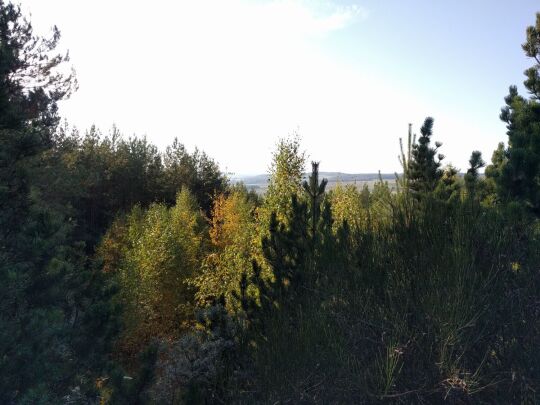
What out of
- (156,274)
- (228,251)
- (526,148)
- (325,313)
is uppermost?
(526,148)

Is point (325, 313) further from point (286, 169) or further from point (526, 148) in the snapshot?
point (286, 169)

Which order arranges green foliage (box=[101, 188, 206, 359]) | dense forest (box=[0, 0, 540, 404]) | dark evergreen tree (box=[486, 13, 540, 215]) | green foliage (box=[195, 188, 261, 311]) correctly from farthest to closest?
green foliage (box=[101, 188, 206, 359])
green foliage (box=[195, 188, 261, 311])
dark evergreen tree (box=[486, 13, 540, 215])
dense forest (box=[0, 0, 540, 404])

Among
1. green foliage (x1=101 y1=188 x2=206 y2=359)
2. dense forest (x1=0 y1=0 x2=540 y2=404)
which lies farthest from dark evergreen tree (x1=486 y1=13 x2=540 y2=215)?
green foliage (x1=101 y1=188 x2=206 y2=359)

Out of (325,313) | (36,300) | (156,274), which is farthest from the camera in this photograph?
(156,274)

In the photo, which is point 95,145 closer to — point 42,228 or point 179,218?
point 179,218

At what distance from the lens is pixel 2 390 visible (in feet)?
20.9

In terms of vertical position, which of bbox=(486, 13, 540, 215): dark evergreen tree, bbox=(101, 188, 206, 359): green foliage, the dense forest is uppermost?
bbox=(486, 13, 540, 215): dark evergreen tree

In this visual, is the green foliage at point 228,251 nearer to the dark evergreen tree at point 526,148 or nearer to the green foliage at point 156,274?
the green foliage at point 156,274

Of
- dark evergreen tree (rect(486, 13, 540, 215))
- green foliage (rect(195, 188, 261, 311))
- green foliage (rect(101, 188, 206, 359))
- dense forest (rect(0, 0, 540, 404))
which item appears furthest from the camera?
green foliage (rect(101, 188, 206, 359))

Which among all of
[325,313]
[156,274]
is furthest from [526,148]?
[156,274]

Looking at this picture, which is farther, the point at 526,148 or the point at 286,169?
the point at 286,169

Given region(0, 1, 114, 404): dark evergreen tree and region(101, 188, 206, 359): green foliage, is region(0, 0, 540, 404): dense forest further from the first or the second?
region(101, 188, 206, 359): green foliage

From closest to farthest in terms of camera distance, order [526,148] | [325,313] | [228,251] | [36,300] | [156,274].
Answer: [325,313] → [36,300] → [526,148] → [228,251] → [156,274]

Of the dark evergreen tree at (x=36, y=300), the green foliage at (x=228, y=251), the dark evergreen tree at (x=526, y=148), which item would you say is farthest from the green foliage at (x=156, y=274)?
the dark evergreen tree at (x=526, y=148)
